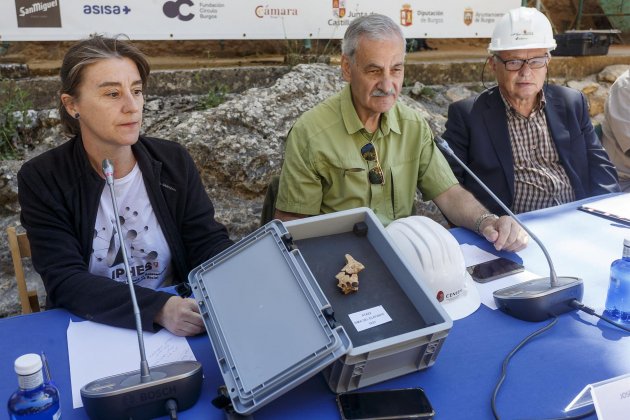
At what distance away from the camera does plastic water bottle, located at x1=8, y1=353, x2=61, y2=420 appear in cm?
96

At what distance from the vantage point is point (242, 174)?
3.38m

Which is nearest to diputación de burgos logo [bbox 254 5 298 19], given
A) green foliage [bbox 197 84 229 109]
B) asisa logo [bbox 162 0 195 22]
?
asisa logo [bbox 162 0 195 22]

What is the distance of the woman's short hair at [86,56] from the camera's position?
1667 millimetres

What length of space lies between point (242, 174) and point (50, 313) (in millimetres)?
1972

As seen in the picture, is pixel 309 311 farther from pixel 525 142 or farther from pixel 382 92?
pixel 525 142

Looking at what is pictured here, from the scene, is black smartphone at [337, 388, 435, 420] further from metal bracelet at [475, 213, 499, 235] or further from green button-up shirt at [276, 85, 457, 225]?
green button-up shirt at [276, 85, 457, 225]

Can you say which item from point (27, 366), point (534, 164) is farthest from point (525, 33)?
point (27, 366)

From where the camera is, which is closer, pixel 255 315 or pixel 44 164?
pixel 255 315

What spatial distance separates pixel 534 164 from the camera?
8.70ft

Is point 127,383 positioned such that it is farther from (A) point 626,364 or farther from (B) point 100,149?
(A) point 626,364

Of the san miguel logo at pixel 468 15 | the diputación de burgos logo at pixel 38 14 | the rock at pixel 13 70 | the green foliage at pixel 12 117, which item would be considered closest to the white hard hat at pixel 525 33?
the san miguel logo at pixel 468 15

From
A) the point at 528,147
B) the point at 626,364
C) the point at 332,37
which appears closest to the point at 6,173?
the point at 332,37

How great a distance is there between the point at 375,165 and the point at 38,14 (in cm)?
285

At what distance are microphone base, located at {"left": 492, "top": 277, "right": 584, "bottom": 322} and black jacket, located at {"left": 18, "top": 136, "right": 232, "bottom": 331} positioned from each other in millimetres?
897
